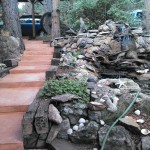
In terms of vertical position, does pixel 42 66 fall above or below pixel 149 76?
above

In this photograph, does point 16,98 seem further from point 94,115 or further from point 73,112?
point 94,115

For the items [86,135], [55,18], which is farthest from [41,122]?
[55,18]

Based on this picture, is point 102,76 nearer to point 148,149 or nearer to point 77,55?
point 77,55

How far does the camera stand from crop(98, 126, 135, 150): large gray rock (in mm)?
3549

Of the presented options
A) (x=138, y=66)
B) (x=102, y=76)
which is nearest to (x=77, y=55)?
(x=102, y=76)

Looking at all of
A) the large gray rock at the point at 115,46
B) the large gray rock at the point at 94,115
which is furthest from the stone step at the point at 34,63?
the large gray rock at the point at 94,115

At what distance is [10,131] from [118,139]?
1.53 metres

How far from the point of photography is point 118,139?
141 inches

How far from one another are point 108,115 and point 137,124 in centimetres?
43

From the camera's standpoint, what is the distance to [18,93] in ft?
16.3

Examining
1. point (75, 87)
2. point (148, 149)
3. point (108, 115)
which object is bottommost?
point (148, 149)

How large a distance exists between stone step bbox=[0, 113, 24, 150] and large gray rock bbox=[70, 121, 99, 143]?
741 mm

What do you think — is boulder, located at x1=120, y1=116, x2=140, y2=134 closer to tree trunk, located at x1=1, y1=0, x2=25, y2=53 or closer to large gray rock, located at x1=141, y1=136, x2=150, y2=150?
large gray rock, located at x1=141, y1=136, x2=150, y2=150

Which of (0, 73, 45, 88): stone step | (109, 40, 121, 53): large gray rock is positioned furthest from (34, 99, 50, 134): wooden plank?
(109, 40, 121, 53): large gray rock
